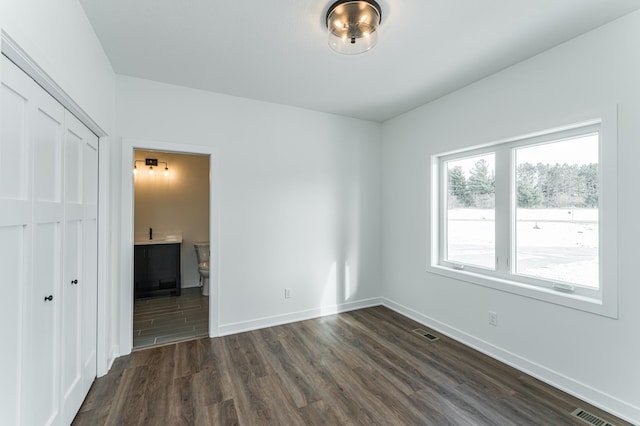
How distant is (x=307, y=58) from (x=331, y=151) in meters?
1.50

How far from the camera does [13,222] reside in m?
1.22

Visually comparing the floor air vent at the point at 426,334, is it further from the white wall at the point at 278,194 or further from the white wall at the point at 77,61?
the white wall at the point at 77,61

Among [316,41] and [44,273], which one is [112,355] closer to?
[44,273]

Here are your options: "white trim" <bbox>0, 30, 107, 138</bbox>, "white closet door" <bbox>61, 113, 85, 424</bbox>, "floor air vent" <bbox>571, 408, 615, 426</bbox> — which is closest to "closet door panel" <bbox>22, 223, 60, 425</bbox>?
"white closet door" <bbox>61, 113, 85, 424</bbox>

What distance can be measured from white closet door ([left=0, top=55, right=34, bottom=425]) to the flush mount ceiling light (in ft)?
5.50

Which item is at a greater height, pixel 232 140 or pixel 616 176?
pixel 232 140

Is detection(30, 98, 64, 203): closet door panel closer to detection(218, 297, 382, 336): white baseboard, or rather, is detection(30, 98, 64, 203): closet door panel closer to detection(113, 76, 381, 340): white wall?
detection(113, 76, 381, 340): white wall

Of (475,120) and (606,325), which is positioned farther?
(475,120)

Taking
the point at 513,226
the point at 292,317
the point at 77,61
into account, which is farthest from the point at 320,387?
the point at 77,61

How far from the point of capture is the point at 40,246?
1.46 metres

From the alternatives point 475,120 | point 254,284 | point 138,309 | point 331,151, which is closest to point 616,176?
point 475,120

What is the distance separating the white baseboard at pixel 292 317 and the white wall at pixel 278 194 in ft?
0.04

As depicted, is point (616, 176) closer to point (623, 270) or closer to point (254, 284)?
point (623, 270)

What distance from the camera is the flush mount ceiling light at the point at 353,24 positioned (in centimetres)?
178
